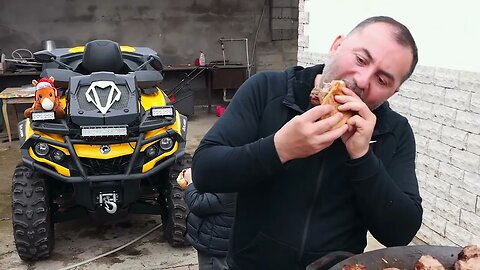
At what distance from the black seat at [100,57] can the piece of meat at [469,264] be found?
3761 mm

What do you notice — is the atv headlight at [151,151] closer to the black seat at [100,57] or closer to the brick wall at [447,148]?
the black seat at [100,57]

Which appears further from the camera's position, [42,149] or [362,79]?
[42,149]

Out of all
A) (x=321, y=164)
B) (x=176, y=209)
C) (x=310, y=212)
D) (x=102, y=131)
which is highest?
(x=321, y=164)

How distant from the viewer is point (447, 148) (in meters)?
4.09

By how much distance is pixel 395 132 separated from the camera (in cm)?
161

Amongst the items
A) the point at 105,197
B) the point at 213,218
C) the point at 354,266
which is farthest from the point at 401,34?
the point at 105,197

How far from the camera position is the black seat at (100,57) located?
4.59m

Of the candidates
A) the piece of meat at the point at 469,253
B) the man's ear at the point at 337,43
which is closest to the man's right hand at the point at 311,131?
the man's ear at the point at 337,43

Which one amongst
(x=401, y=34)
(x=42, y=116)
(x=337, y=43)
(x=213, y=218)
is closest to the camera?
(x=401, y=34)

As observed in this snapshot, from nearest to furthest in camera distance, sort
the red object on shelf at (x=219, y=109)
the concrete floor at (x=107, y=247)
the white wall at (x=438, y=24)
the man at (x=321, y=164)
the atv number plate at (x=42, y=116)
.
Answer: the man at (x=321, y=164)
the white wall at (x=438, y=24)
the atv number plate at (x=42, y=116)
the concrete floor at (x=107, y=247)
the red object on shelf at (x=219, y=109)

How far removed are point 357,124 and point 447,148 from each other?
10.1ft

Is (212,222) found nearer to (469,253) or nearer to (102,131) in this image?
(469,253)

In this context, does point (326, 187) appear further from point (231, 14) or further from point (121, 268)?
point (231, 14)

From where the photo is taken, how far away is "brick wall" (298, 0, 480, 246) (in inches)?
149
